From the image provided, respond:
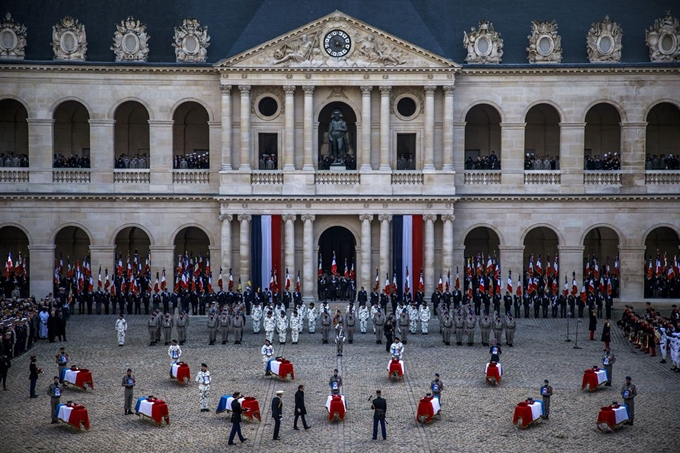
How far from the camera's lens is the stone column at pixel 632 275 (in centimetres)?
6475

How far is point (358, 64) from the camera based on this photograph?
62.7 meters

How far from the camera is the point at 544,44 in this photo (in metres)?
64.3

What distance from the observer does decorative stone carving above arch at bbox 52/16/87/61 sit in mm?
63406

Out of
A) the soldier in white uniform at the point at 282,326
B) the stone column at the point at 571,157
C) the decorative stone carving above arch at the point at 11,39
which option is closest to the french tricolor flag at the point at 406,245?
the stone column at the point at 571,157

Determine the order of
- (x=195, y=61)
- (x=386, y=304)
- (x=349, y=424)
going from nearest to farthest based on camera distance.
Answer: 1. (x=349, y=424)
2. (x=386, y=304)
3. (x=195, y=61)

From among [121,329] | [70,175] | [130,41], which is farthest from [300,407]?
[130,41]

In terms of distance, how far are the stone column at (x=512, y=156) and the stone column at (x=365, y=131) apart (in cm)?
859

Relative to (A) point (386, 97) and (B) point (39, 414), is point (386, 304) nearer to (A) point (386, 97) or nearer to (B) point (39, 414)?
(A) point (386, 97)

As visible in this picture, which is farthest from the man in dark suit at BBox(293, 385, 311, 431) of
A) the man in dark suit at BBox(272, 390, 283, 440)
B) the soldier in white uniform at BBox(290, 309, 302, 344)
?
the soldier in white uniform at BBox(290, 309, 302, 344)

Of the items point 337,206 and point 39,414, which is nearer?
point 39,414

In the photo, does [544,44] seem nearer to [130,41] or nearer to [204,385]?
[130,41]

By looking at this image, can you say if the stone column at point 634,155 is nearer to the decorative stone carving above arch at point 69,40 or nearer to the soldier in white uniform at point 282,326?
the soldier in white uniform at point 282,326

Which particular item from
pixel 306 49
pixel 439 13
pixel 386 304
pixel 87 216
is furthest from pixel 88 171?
pixel 439 13

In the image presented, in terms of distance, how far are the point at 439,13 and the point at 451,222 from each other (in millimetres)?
14212
